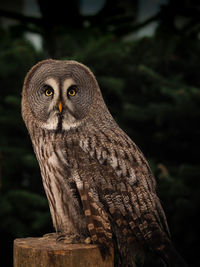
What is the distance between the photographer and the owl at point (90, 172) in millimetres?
2402

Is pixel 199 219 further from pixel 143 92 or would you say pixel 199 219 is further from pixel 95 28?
pixel 95 28

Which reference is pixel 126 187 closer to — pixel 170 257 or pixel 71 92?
pixel 170 257

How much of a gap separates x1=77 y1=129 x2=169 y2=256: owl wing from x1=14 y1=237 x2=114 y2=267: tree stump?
0.97 feet

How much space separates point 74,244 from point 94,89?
954 mm

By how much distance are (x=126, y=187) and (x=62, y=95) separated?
644 millimetres

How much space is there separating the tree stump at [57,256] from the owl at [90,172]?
11 centimetres

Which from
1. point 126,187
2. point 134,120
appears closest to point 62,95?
point 126,187

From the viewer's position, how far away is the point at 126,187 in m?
2.47

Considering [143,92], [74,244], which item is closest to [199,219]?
[143,92]

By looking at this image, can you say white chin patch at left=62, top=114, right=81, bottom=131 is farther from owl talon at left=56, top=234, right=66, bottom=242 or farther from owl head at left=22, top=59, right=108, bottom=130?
owl talon at left=56, top=234, right=66, bottom=242

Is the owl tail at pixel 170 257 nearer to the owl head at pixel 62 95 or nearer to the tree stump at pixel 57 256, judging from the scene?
the tree stump at pixel 57 256

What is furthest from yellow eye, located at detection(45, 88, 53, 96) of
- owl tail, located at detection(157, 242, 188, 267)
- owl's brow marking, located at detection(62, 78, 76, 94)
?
owl tail, located at detection(157, 242, 188, 267)

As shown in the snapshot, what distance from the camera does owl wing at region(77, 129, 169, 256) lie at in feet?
7.91

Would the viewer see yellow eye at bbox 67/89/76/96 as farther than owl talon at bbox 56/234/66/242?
Yes
